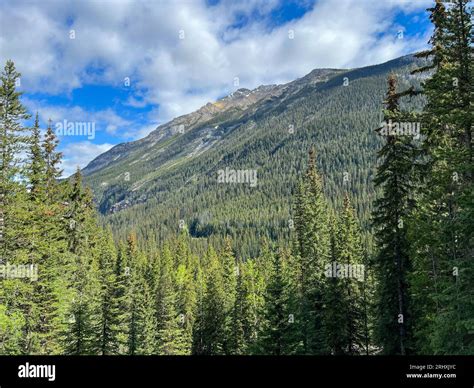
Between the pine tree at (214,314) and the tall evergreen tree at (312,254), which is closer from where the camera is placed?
the tall evergreen tree at (312,254)

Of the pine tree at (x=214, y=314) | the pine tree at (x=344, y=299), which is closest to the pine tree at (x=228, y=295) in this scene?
the pine tree at (x=214, y=314)

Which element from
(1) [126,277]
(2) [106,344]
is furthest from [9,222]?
(1) [126,277]

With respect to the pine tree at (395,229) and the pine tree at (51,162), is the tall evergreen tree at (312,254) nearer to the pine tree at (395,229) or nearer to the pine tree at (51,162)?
the pine tree at (395,229)

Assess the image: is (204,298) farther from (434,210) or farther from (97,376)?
(97,376)

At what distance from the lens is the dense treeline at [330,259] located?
50.8 feet

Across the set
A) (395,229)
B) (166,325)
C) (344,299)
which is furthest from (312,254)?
(166,325)

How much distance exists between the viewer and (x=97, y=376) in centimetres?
509

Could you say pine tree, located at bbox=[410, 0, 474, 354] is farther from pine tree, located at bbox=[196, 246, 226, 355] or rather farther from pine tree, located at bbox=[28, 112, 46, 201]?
pine tree, located at bbox=[196, 246, 226, 355]

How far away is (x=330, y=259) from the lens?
34.5 meters

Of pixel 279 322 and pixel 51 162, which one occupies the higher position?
pixel 51 162

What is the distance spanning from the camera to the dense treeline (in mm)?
15492

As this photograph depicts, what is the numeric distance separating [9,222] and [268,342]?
1950 centimetres

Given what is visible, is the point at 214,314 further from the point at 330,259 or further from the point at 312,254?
the point at 330,259

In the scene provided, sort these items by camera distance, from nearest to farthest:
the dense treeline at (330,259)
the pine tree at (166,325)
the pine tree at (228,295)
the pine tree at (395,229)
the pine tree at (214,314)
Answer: the dense treeline at (330,259)
the pine tree at (395,229)
the pine tree at (166,325)
the pine tree at (228,295)
the pine tree at (214,314)
